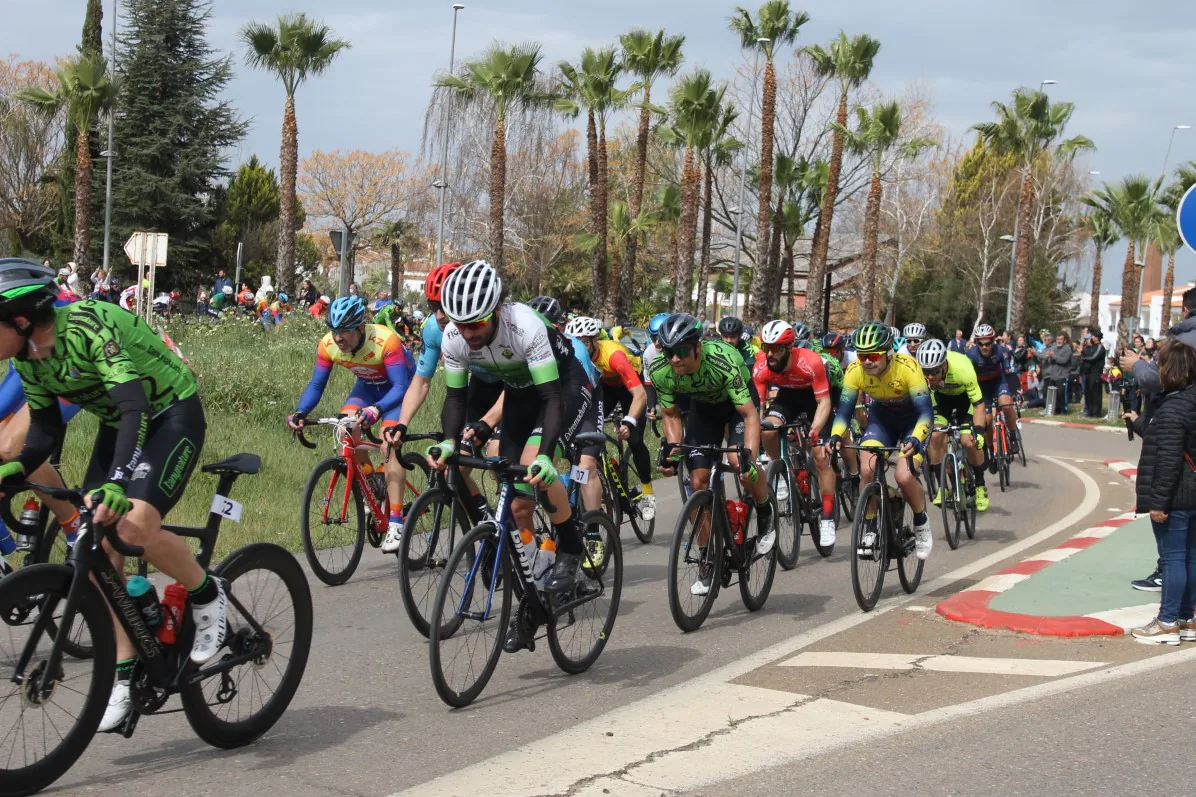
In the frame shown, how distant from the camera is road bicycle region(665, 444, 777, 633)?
7531 millimetres

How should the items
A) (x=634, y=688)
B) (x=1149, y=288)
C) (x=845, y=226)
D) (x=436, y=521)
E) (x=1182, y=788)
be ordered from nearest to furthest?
(x=1182, y=788) < (x=634, y=688) < (x=436, y=521) < (x=845, y=226) < (x=1149, y=288)

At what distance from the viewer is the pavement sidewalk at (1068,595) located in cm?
790

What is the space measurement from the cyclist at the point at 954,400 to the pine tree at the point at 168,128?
43.4 metres

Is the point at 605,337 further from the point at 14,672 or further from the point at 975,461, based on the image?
the point at 14,672

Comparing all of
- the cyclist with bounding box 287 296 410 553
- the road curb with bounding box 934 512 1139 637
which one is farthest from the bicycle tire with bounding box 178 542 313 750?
the road curb with bounding box 934 512 1139 637

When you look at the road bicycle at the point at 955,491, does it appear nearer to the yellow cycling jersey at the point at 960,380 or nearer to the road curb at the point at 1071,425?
the yellow cycling jersey at the point at 960,380

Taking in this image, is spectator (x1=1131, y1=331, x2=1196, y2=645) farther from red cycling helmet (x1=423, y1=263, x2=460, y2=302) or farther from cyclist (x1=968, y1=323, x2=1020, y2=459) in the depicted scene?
cyclist (x1=968, y1=323, x2=1020, y2=459)

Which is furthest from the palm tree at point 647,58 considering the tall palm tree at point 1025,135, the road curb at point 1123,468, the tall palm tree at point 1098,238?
the tall palm tree at point 1098,238

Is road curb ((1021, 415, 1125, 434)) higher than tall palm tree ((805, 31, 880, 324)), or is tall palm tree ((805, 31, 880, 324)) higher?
tall palm tree ((805, 31, 880, 324))

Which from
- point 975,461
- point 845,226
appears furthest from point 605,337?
point 845,226

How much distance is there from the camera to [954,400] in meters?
13.1

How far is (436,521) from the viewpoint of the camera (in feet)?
24.4

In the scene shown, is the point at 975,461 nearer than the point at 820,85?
Yes

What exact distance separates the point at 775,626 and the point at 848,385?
244 centimetres
